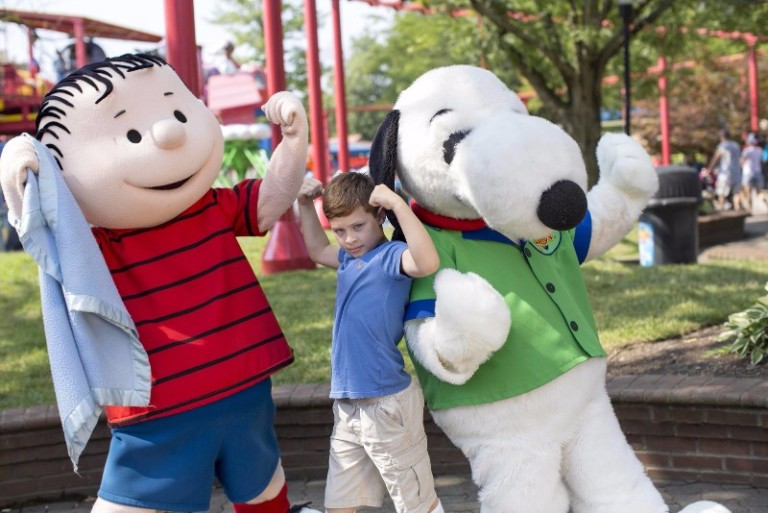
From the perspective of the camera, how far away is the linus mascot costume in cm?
286

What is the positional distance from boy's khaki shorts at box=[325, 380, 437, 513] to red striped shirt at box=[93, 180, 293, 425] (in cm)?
33

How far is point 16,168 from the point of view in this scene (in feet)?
9.32

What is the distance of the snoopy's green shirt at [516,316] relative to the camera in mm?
2926

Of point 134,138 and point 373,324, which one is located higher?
point 134,138

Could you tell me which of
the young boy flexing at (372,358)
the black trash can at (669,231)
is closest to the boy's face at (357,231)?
the young boy flexing at (372,358)

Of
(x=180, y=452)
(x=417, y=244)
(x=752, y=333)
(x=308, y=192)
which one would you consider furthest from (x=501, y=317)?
(x=752, y=333)

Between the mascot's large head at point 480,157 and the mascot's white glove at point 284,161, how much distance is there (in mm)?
264

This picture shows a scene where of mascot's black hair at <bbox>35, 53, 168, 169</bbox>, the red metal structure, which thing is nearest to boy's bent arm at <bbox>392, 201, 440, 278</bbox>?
mascot's black hair at <bbox>35, 53, 168, 169</bbox>

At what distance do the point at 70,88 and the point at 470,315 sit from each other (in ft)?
4.56

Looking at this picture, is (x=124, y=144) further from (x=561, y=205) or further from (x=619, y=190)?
(x=619, y=190)

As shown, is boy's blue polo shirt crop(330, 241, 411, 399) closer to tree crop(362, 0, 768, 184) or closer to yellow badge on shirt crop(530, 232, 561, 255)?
yellow badge on shirt crop(530, 232, 561, 255)

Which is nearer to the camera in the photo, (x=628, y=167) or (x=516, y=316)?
(x=516, y=316)

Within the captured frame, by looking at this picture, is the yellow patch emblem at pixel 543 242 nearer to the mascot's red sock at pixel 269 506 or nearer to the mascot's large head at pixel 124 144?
the mascot's large head at pixel 124 144

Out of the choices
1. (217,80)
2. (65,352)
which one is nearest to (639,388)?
(65,352)
